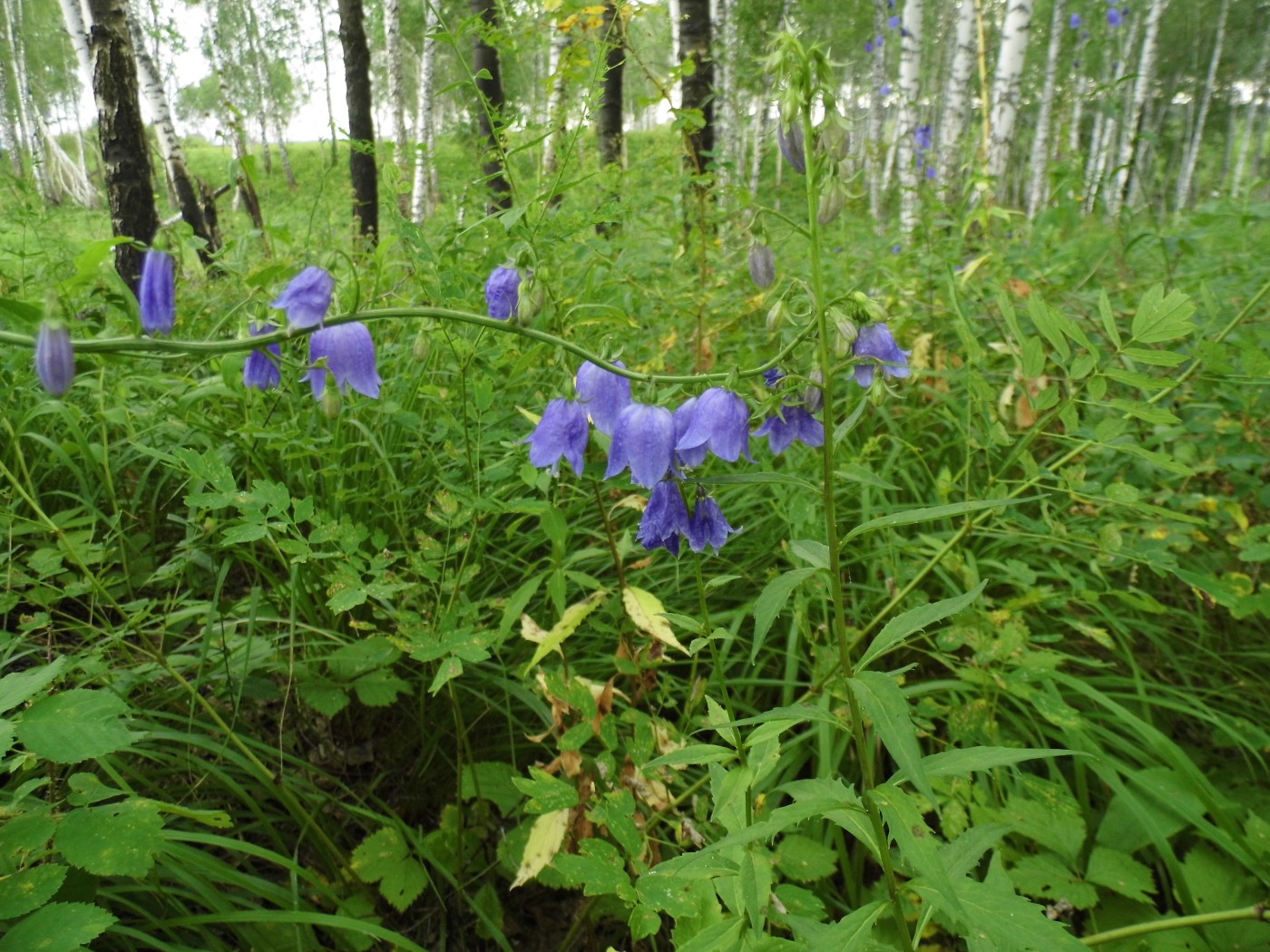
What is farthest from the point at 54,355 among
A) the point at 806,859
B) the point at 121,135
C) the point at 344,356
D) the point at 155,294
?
the point at 121,135

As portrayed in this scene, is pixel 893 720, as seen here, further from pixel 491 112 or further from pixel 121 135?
pixel 121 135

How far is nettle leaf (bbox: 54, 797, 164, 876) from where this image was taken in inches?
43.2

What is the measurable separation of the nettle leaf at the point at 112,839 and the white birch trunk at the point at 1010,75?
339 inches

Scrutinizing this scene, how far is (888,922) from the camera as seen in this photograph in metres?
1.69

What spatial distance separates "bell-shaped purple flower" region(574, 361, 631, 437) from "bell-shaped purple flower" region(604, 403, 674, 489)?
0.11 metres

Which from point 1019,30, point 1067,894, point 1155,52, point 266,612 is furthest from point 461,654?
point 1155,52

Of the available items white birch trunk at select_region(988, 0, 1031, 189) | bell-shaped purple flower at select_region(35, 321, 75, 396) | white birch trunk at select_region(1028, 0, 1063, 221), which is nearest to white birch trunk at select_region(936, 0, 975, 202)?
white birch trunk at select_region(988, 0, 1031, 189)

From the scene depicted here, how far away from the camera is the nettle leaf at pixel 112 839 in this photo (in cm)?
110

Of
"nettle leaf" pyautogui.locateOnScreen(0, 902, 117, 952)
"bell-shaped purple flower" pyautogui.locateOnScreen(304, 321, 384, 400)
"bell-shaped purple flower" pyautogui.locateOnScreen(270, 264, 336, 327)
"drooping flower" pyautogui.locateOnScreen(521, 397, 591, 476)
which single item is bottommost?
"nettle leaf" pyautogui.locateOnScreen(0, 902, 117, 952)

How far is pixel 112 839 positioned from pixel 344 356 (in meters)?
0.83

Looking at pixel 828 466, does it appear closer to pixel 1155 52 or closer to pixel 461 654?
pixel 461 654

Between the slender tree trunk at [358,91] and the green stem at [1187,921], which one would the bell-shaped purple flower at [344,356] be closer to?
the green stem at [1187,921]

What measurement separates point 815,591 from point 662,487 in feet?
3.04

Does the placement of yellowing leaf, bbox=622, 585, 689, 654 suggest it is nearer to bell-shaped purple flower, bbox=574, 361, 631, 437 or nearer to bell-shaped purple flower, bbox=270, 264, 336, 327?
bell-shaped purple flower, bbox=574, 361, 631, 437
